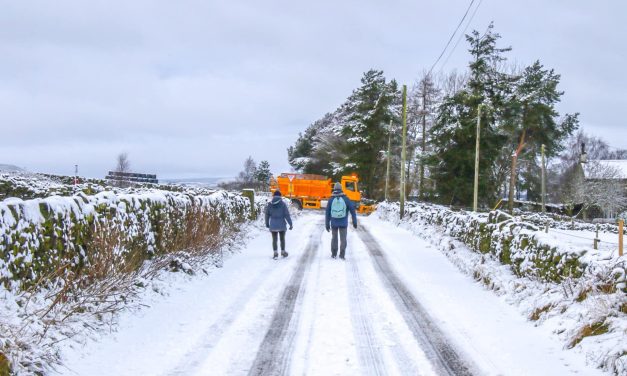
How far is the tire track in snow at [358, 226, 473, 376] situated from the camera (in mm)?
4438

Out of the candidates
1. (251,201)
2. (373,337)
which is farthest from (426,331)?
(251,201)

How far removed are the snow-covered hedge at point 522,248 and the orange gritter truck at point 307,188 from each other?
2305 centimetres

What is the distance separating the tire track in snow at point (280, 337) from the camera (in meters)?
4.29

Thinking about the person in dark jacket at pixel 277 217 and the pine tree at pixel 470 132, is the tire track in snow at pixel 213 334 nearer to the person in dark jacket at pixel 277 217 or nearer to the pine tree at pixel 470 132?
the person in dark jacket at pixel 277 217

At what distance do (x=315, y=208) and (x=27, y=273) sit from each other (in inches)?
1268

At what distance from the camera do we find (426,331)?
18.0 ft

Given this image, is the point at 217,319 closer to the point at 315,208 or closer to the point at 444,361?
the point at 444,361

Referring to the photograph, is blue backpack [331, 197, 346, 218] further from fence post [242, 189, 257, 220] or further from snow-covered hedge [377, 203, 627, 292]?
fence post [242, 189, 257, 220]

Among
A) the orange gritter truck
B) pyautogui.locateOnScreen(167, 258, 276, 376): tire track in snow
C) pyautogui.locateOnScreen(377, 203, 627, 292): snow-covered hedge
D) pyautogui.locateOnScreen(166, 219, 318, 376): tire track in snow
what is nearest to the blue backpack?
pyautogui.locateOnScreen(377, 203, 627, 292): snow-covered hedge

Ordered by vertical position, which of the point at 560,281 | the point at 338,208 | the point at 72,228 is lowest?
the point at 560,281

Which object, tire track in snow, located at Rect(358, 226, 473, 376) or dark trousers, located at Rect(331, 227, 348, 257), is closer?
tire track in snow, located at Rect(358, 226, 473, 376)

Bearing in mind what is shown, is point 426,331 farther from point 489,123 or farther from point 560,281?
point 489,123

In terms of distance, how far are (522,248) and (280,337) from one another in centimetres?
454

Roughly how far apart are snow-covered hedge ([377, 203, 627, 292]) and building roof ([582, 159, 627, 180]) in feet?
189
